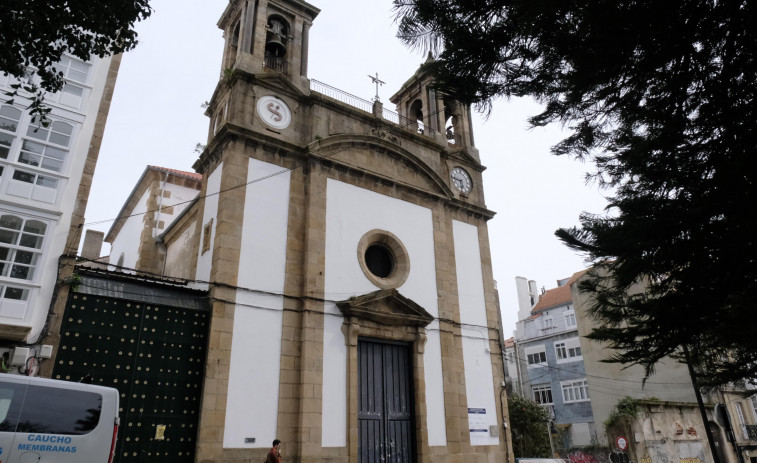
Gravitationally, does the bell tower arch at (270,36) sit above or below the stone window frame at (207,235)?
above

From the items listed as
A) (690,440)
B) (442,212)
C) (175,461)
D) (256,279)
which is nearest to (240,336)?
(256,279)

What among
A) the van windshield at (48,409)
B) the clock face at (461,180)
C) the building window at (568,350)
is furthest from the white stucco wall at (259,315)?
the building window at (568,350)

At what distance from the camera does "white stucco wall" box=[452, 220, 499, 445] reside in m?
15.2

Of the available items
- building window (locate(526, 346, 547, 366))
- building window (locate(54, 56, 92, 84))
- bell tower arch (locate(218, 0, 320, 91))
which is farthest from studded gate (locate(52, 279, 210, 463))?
building window (locate(526, 346, 547, 366))

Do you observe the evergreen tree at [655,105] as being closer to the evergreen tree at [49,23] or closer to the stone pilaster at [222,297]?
the evergreen tree at [49,23]

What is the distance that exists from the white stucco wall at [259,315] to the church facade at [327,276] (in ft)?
0.11

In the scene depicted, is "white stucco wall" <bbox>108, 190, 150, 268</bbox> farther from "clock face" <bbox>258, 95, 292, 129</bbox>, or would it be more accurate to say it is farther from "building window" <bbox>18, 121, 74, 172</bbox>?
"building window" <bbox>18, 121, 74, 172</bbox>

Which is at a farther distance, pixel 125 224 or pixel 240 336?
pixel 125 224

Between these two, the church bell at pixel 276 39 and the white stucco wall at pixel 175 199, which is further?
the white stucco wall at pixel 175 199

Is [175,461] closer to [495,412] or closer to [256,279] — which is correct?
[256,279]

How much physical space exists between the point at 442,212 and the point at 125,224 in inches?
663

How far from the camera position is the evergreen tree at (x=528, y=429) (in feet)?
72.0

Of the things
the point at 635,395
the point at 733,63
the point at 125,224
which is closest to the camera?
the point at 733,63

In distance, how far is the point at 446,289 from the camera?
16.2 m
